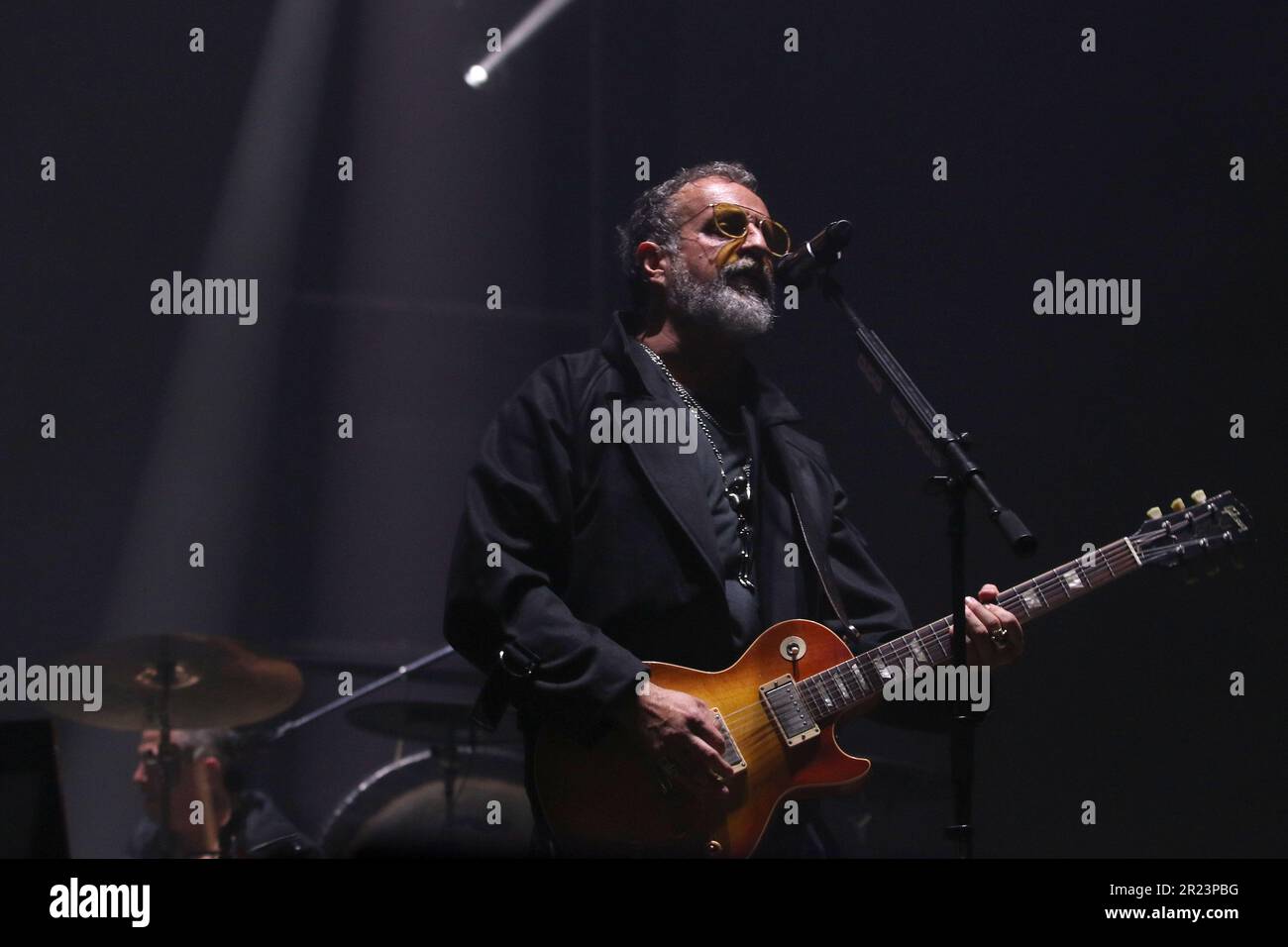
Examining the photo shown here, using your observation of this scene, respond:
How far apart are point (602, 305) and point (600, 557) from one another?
1406 millimetres

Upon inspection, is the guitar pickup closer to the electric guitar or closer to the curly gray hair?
the electric guitar

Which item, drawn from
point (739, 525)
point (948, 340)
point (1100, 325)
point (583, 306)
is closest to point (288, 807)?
point (583, 306)

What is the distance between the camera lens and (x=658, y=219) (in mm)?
3363

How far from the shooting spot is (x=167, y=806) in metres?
3.84

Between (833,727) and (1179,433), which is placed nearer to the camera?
(833,727)

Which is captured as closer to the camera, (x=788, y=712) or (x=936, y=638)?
(x=788, y=712)

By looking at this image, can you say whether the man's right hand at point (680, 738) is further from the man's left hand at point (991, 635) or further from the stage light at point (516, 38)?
the stage light at point (516, 38)

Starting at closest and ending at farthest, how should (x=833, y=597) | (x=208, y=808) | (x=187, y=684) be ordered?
(x=833, y=597), (x=187, y=684), (x=208, y=808)

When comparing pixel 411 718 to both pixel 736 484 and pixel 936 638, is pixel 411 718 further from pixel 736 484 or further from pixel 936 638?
pixel 936 638

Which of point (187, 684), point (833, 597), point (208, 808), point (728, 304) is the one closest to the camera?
point (833, 597)

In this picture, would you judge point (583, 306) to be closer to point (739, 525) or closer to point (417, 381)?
point (417, 381)

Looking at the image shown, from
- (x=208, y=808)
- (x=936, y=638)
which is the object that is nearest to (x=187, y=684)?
(x=208, y=808)

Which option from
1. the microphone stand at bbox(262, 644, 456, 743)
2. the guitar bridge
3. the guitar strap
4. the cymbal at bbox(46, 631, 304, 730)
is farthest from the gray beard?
the cymbal at bbox(46, 631, 304, 730)
